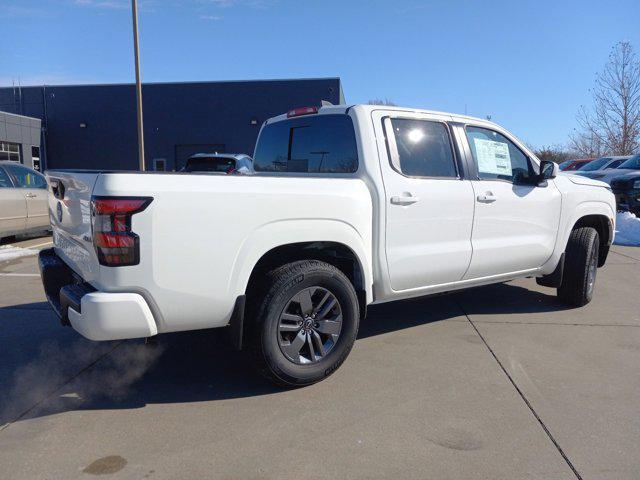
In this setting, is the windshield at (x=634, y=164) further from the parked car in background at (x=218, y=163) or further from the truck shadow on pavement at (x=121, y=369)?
the truck shadow on pavement at (x=121, y=369)

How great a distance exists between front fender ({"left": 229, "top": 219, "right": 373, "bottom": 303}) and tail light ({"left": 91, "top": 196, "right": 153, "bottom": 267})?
623mm

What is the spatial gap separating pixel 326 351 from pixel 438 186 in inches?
63.8

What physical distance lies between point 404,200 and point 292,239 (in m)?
1.04

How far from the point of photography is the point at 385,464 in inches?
112

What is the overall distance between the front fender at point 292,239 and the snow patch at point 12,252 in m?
6.72

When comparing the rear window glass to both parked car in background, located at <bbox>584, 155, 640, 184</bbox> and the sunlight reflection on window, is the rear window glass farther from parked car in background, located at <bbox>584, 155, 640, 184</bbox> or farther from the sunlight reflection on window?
parked car in background, located at <bbox>584, 155, 640, 184</bbox>

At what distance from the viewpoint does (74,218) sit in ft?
11.4

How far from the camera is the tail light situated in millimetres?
2963

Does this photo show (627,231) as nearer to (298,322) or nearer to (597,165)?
(597,165)

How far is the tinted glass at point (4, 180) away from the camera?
9.34 metres

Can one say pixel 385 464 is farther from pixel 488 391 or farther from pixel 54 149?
pixel 54 149

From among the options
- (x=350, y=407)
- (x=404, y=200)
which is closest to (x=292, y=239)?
(x=404, y=200)

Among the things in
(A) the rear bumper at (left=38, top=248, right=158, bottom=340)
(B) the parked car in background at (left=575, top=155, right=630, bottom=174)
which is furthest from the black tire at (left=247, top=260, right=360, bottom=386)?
(B) the parked car in background at (left=575, top=155, right=630, bottom=174)

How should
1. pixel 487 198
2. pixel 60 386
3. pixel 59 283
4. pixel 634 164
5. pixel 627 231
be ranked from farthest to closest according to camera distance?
pixel 634 164 → pixel 627 231 → pixel 487 198 → pixel 59 283 → pixel 60 386
